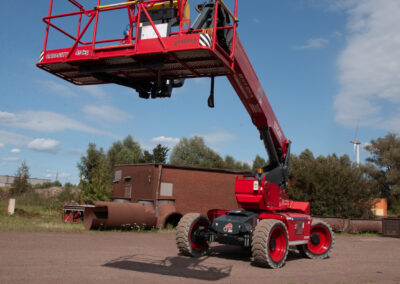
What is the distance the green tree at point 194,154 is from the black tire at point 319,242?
4957cm

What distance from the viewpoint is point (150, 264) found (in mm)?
9562

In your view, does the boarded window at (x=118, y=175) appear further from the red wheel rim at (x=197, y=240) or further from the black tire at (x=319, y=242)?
the black tire at (x=319, y=242)

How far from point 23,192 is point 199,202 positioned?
23479 mm

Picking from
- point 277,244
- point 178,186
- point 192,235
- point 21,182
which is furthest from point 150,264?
point 21,182

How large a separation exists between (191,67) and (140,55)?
0.98m

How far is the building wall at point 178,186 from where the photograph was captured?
63.5 feet

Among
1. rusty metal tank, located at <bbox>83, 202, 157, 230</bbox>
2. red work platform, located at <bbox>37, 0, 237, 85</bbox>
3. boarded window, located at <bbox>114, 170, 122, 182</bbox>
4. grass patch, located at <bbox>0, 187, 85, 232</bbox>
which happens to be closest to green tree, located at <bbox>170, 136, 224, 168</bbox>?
grass patch, located at <bbox>0, 187, 85, 232</bbox>

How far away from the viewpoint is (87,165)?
43438 millimetres

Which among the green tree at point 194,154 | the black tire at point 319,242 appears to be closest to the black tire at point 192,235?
the black tire at point 319,242

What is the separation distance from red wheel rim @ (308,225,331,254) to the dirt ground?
54 cm

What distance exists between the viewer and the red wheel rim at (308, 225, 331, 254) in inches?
495

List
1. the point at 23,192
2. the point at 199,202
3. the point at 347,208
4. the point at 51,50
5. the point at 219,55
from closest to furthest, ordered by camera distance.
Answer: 1. the point at 219,55
2. the point at 51,50
3. the point at 199,202
4. the point at 347,208
5. the point at 23,192

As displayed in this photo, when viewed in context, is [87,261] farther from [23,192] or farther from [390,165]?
[390,165]

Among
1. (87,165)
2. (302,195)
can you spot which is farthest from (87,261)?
(87,165)
